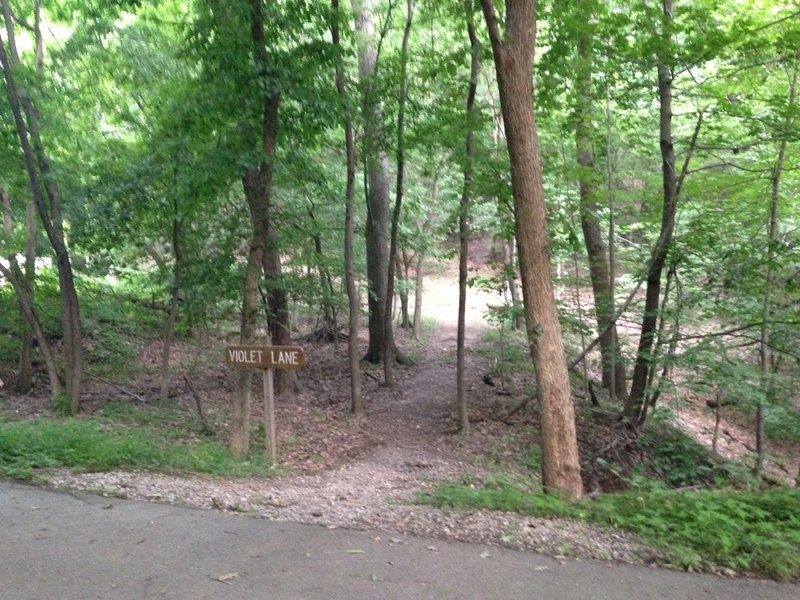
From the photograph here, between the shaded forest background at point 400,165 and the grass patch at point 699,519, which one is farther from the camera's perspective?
the shaded forest background at point 400,165

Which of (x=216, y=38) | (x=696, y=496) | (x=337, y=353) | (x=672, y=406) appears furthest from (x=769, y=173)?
(x=337, y=353)

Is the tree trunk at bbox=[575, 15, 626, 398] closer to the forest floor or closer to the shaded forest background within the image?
the shaded forest background

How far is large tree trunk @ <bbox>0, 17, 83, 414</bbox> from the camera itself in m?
11.9

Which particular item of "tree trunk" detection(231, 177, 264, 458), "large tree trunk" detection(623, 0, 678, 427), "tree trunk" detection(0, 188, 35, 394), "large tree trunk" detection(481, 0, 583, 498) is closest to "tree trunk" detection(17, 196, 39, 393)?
"tree trunk" detection(0, 188, 35, 394)

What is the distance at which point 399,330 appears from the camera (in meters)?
25.9

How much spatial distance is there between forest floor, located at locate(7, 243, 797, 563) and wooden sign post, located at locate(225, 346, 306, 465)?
66 centimetres

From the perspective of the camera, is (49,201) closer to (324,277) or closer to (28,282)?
(28,282)

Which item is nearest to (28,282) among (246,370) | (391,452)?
(246,370)

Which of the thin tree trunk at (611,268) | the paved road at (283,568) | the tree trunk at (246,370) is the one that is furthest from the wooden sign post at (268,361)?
the thin tree trunk at (611,268)

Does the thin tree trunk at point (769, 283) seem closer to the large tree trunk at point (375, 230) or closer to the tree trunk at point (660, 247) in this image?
the tree trunk at point (660, 247)

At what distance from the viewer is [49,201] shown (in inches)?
503

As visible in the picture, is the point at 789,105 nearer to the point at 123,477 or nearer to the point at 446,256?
the point at 446,256

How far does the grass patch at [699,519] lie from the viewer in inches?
186

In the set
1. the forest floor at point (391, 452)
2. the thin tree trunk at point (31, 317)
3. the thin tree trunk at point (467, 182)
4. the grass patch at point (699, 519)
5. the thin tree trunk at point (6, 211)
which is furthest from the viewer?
the thin tree trunk at point (6, 211)
